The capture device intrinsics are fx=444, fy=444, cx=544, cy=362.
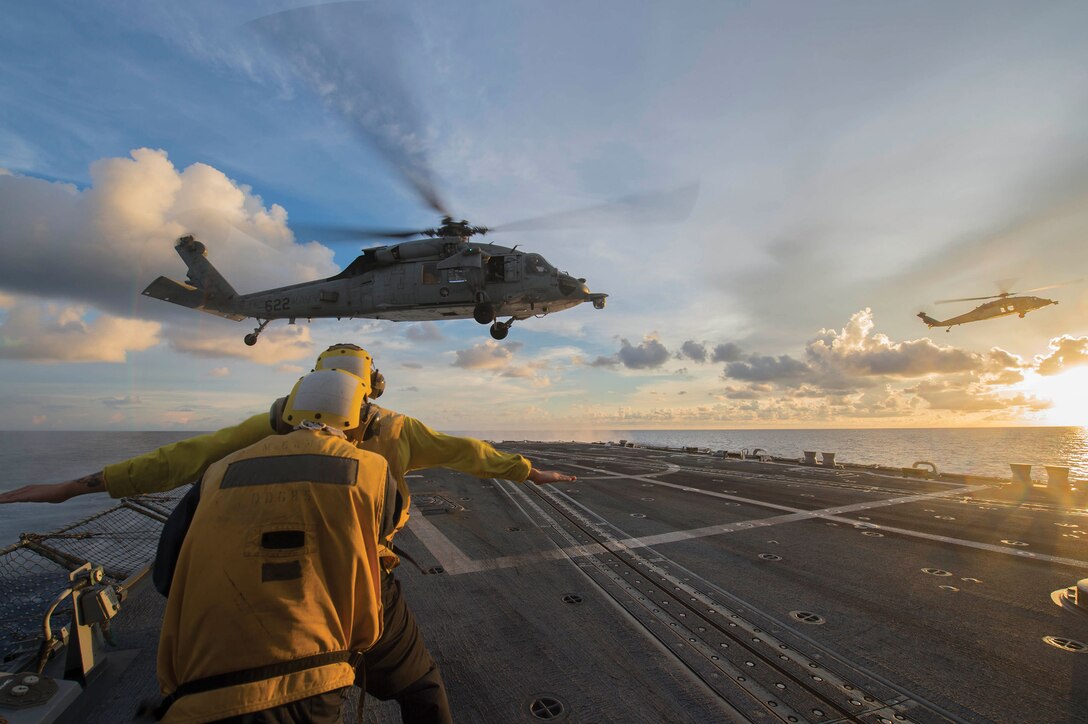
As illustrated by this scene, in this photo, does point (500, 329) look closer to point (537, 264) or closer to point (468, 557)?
point (537, 264)

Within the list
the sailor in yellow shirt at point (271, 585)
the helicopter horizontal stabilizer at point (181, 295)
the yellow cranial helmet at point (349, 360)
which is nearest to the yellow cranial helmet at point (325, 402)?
the sailor in yellow shirt at point (271, 585)

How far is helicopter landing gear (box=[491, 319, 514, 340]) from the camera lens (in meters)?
19.3

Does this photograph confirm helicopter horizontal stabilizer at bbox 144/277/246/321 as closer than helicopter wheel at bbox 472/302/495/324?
No

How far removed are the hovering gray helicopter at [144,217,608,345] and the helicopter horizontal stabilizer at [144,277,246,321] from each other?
0.54 m

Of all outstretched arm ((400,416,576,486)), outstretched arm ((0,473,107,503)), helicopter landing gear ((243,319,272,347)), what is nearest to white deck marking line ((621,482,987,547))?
outstretched arm ((400,416,576,486))

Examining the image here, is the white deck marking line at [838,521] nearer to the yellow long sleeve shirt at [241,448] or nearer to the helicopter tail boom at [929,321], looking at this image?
the yellow long sleeve shirt at [241,448]

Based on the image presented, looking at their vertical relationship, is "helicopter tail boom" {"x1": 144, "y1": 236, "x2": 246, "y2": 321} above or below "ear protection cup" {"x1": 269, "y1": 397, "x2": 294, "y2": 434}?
above

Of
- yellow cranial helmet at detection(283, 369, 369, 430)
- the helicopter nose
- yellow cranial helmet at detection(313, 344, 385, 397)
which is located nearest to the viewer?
yellow cranial helmet at detection(283, 369, 369, 430)

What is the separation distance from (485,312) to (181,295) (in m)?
15.4

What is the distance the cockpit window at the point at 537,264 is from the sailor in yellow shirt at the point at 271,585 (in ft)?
52.7

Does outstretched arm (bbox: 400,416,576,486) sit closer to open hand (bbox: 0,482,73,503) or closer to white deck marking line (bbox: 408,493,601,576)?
open hand (bbox: 0,482,73,503)

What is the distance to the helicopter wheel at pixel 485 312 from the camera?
1772cm

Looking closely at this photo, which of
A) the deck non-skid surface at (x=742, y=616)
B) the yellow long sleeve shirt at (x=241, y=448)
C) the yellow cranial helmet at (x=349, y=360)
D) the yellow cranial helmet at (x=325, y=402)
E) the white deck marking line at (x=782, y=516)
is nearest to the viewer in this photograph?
the yellow cranial helmet at (x=325, y=402)

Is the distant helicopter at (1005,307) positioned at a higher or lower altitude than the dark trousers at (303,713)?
higher
